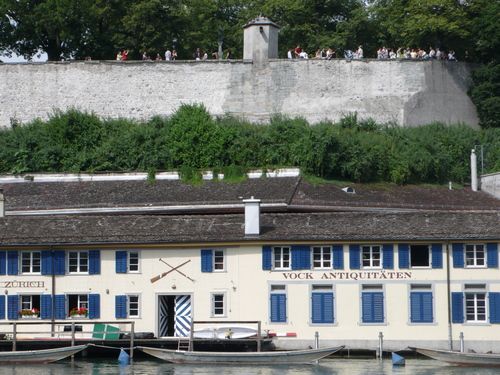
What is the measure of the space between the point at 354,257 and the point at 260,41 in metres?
26.3

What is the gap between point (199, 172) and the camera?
172 feet

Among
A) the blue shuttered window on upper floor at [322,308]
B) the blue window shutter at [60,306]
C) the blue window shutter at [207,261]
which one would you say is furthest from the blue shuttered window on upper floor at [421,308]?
the blue window shutter at [60,306]

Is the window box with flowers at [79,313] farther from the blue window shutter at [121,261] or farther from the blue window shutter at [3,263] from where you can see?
the blue window shutter at [3,263]

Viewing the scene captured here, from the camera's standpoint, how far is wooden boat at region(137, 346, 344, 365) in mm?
35406

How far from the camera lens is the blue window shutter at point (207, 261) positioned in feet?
127

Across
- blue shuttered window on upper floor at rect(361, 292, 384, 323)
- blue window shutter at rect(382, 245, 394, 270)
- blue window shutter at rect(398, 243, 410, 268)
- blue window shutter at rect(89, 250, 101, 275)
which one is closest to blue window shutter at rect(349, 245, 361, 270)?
blue window shutter at rect(382, 245, 394, 270)

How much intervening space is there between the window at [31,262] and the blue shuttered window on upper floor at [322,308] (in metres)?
9.85

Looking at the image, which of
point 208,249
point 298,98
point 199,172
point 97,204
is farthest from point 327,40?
point 208,249

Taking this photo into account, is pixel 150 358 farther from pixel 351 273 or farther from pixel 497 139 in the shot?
pixel 497 139

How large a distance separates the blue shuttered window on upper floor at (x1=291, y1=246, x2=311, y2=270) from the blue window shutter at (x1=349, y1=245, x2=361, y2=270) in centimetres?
143

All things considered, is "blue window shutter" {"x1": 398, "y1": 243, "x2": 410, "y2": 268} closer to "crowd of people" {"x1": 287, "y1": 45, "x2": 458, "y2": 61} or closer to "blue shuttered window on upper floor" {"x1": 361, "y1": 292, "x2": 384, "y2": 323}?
"blue shuttered window on upper floor" {"x1": 361, "y1": 292, "x2": 384, "y2": 323}

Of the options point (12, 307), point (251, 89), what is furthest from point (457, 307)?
point (251, 89)

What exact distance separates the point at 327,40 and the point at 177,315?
1275 inches

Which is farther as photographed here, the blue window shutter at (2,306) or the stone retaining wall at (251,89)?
the stone retaining wall at (251,89)
